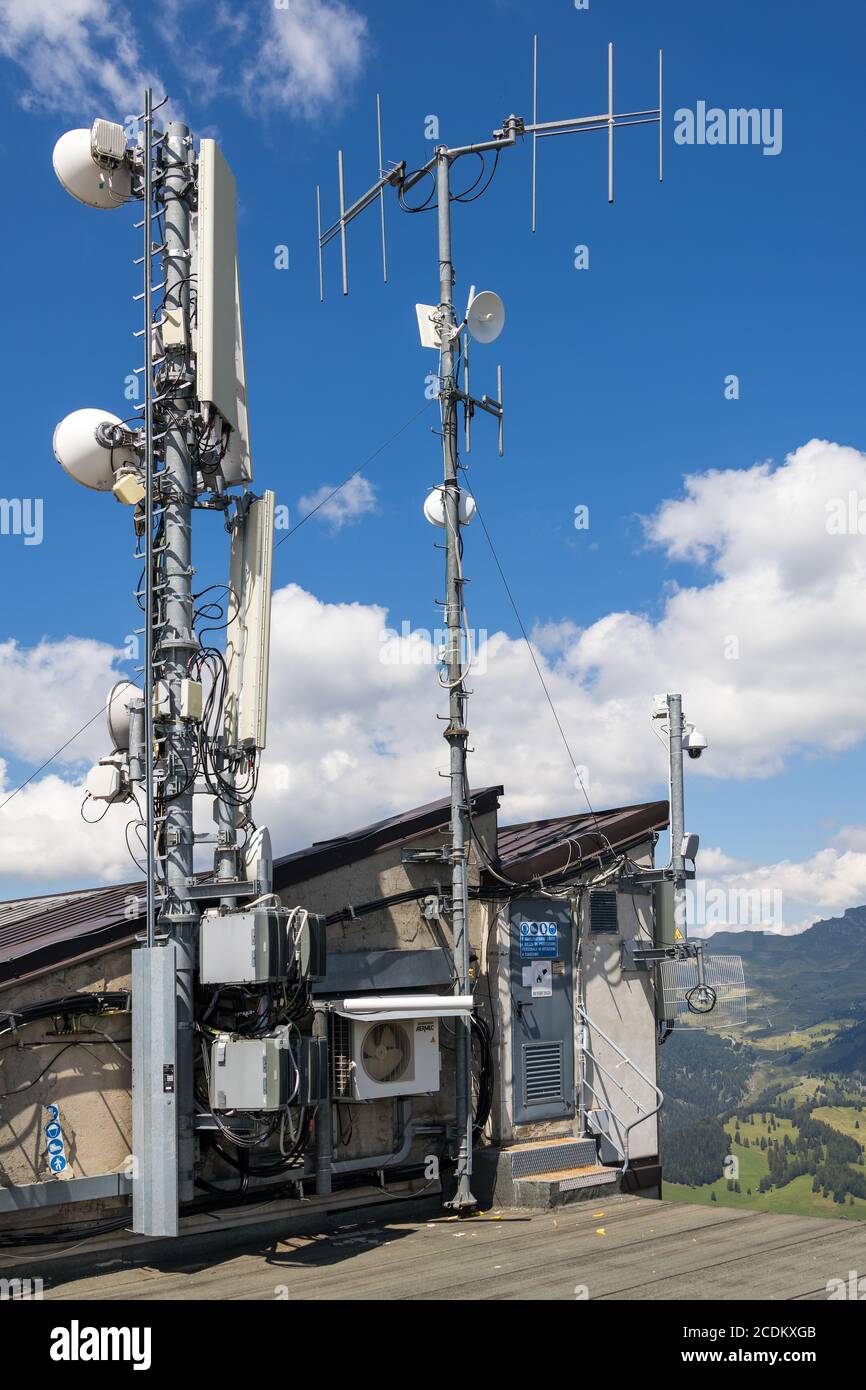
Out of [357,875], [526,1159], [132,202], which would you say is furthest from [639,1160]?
[132,202]

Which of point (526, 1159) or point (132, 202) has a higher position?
point (132, 202)

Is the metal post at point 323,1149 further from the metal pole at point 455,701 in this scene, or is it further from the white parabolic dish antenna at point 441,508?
the white parabolic dish antenna at point 441,508

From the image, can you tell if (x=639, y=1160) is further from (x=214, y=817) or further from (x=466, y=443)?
(x=466, y=443)

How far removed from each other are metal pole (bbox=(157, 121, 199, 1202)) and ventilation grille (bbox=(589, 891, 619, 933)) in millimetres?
6154

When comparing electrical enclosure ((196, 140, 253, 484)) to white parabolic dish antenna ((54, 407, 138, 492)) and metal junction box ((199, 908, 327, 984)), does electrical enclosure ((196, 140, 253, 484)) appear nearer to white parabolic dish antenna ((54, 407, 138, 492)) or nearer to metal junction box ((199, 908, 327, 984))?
white parabolic dish antenna ((54, 407, 138, 492))

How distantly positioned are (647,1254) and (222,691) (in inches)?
283

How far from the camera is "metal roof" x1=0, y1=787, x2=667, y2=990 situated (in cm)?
1173

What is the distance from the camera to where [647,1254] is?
11.9 metres

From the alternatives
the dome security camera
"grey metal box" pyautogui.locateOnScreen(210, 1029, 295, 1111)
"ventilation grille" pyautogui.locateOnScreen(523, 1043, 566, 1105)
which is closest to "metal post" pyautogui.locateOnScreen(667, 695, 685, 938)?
the dome security camera

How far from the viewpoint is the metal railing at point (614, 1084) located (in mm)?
15867

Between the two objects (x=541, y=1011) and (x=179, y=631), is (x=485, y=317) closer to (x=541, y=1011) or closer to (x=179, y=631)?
(x=179, y=631)

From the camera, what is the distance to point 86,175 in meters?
13.3

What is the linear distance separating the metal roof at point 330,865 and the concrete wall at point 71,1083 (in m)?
0.24

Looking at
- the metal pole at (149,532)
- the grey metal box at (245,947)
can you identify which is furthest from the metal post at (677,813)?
the metal pole at (149,532)
